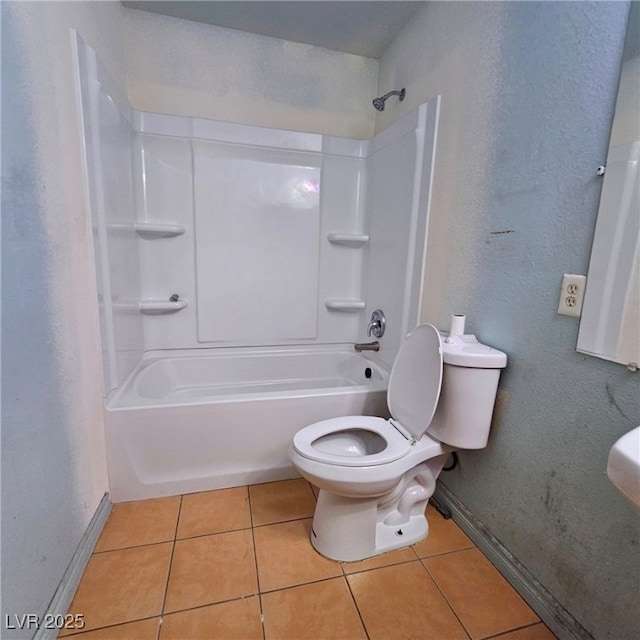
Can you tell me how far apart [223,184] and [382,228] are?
1002mm

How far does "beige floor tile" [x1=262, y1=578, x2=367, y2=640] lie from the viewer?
3.30ft

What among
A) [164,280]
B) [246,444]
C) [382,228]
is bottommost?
[246,444]

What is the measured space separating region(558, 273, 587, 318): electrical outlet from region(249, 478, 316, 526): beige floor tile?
1.26 meters

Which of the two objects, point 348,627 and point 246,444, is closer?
point 348,627

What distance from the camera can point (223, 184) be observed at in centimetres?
207

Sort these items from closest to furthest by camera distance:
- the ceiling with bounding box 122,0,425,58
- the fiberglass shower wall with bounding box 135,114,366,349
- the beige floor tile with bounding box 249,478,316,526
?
the beige floor tile with bounding box 249,478,316,526
the ceiling with bounding box 122,0,425,58
the fiberglass shower wall with bounding box 135,114,366,349

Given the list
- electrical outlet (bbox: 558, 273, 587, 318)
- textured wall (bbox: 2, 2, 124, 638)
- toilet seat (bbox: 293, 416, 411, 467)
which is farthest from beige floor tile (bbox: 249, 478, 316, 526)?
electrical outlet (bbox: 558, 273, 587, 318)

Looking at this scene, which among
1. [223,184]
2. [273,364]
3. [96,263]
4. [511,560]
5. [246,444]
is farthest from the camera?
[273,364]

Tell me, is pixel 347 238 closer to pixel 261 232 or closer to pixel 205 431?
pixel 261 232

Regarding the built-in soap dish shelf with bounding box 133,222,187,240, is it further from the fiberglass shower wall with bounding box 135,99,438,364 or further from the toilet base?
the toilet base

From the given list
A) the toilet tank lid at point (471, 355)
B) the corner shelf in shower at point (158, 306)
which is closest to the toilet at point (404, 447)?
the toilet tank lid at point (471, 355)

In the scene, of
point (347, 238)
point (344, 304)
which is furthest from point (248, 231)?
point (344, 304)

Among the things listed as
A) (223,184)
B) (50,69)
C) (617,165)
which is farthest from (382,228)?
(50,69)

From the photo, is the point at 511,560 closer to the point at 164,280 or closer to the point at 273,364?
the point at 273,364
